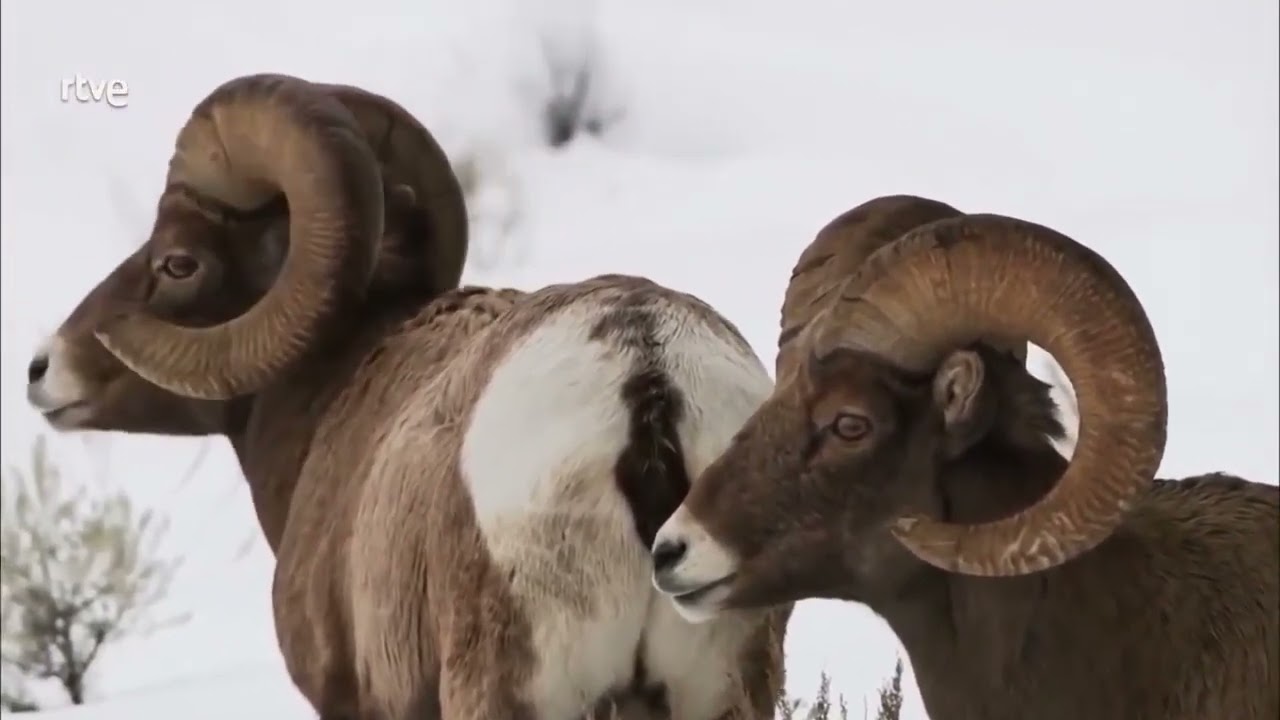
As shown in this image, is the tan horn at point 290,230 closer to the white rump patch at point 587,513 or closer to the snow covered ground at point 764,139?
the white rump patch at point 587,513

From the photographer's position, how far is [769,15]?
445 centimetres

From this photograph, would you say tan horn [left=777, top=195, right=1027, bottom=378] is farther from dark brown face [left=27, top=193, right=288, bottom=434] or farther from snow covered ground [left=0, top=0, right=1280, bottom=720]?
snow covered ground [left=0, top=0, right=1280, bottom=720]

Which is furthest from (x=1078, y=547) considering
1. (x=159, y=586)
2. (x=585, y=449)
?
(x=159, y=586)

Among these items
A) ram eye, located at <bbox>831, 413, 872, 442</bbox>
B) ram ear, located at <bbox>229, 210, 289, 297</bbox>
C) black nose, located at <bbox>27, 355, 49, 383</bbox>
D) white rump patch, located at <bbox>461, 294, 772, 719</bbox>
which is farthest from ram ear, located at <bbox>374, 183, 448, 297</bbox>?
ram eye, located at <bbox>831, 413, 872, 442</bbox>

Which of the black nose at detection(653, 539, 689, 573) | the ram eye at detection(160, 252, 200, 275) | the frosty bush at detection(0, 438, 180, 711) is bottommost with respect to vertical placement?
the frosty bush at detection(0, 438, 180, 711)

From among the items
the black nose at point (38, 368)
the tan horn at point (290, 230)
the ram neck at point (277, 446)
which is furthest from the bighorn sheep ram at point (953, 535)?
the black nose at point (38, 368)

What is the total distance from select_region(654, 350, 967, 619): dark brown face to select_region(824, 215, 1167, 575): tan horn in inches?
2.3

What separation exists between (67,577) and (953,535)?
408cm

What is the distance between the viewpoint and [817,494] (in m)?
1.93

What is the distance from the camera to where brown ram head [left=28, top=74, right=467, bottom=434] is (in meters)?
2.83

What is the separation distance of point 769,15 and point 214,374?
208 centimetres

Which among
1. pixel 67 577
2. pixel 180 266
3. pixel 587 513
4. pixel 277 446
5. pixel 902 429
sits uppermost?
pixel 902 429

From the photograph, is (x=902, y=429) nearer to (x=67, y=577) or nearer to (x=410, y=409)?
(x=410, y=409)

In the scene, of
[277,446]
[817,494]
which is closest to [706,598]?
[817,494]
